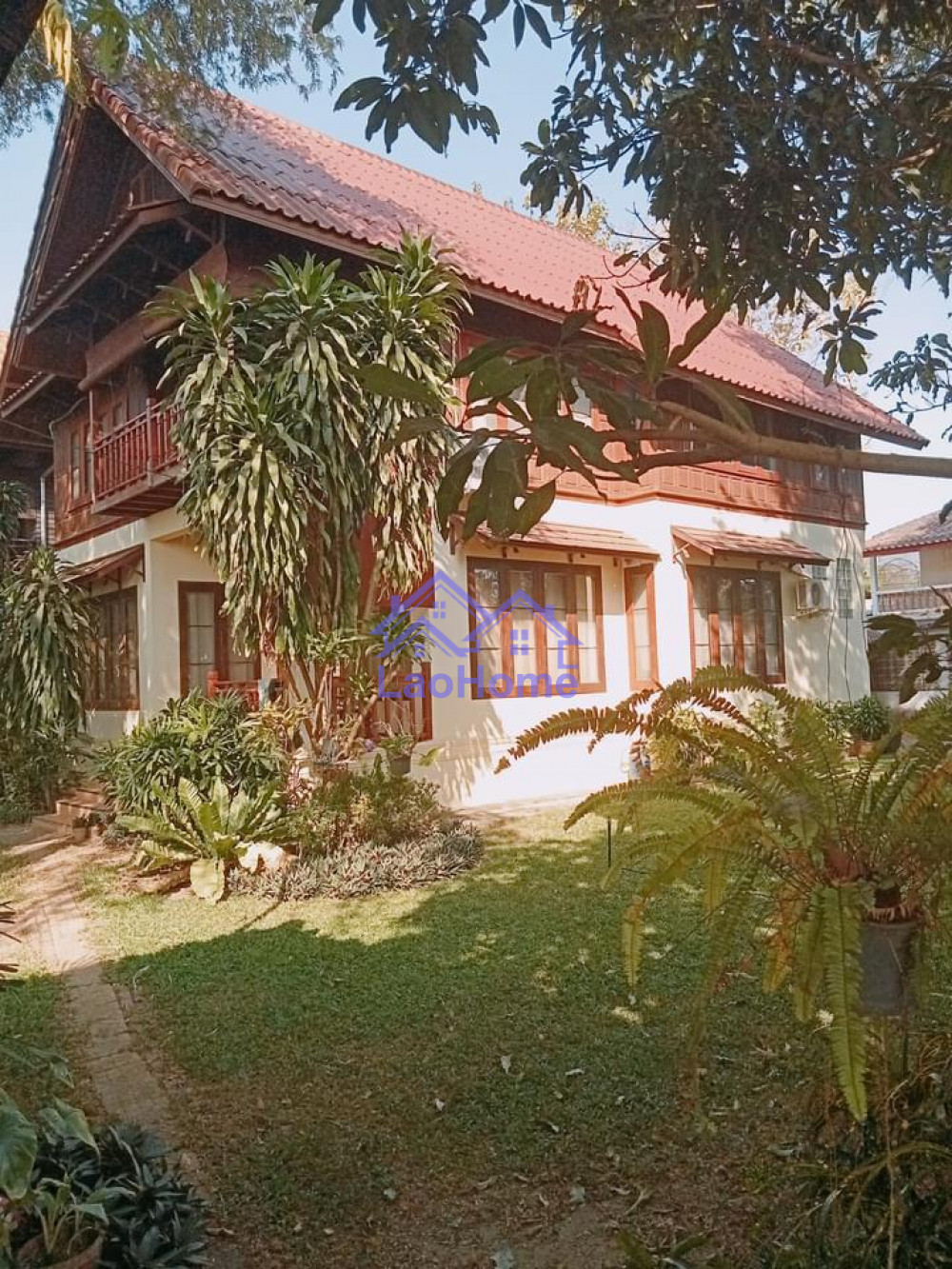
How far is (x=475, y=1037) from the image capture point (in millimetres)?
4059

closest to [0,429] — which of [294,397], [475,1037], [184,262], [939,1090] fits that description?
[184,262]

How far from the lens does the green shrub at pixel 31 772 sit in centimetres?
1084

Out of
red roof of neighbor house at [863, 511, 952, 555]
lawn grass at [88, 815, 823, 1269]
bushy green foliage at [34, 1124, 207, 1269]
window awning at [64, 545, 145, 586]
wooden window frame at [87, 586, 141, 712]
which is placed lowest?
lawn grass at [88, 815, 823, 1269]

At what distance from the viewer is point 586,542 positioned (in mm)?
11445

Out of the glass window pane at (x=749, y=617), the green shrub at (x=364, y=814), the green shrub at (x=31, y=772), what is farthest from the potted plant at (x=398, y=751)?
the glass window pane at (x=749, y=617)

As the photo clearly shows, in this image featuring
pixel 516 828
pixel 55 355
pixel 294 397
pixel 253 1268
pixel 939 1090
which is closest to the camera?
pixel 939 1090

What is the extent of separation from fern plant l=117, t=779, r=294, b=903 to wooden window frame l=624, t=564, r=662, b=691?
20.3 feet

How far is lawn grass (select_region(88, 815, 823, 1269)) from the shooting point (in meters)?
2.80

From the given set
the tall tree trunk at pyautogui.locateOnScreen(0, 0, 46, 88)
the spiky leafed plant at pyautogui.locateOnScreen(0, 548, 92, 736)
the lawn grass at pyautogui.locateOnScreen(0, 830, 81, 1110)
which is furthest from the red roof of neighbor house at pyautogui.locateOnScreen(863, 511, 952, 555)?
the tall tree trunk at pyautogui.locateOnScreen(0, 0, 46, 88)

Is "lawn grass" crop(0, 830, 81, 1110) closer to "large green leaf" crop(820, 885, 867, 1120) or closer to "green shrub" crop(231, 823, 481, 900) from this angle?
"green shrub" crop(231, 823, 481, 900)

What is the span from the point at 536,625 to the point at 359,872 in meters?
5.40

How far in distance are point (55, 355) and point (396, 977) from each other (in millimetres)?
11740

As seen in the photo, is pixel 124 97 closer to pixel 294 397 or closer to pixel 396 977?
pixel 294 397

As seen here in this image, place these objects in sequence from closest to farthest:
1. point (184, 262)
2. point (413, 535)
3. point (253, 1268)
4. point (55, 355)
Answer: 1. point (253, 1268)
2. point (413, 535)
3. point (184, 262)
4. point (55, 355)
